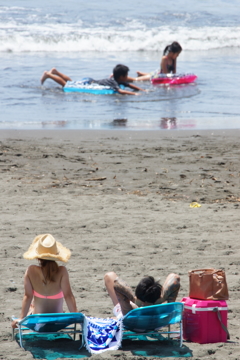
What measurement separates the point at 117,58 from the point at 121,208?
600 inches

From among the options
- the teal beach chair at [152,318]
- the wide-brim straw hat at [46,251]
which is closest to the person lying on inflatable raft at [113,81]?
the wide-brim straw hat at [46,251]

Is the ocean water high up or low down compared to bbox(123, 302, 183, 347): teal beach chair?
up

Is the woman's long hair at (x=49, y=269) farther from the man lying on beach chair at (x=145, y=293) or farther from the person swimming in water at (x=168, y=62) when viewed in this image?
the person swimming in water at (x=168, y=62)

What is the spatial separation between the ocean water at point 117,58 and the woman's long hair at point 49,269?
7357mm

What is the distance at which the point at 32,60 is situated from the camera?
65.8ft

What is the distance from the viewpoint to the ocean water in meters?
12.1

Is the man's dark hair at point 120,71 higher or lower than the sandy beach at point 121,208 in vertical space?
higher

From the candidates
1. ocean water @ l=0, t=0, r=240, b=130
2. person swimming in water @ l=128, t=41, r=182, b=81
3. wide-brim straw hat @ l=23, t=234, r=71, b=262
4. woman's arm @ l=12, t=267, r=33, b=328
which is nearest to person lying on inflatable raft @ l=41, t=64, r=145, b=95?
ocean water @ l=0, t=0, r=240, b=130

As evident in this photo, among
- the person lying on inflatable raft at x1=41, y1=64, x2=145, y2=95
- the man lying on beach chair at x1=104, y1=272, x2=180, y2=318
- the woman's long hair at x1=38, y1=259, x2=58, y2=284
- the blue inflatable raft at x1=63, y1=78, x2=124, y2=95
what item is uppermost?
the person lying on inflatable raft at x1=41, y1=64, x2=145, y2=95

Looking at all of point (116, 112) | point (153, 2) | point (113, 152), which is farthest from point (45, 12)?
point (113, 152)

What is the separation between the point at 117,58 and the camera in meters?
21.3

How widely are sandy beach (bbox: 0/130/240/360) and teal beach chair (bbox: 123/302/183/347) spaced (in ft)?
0.51

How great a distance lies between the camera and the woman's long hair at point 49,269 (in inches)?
149

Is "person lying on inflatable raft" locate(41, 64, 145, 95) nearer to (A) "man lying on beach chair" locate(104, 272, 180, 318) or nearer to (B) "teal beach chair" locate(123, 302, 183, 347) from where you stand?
(A) "man lying on beach chair" locate(104, 272, 180, 318)
